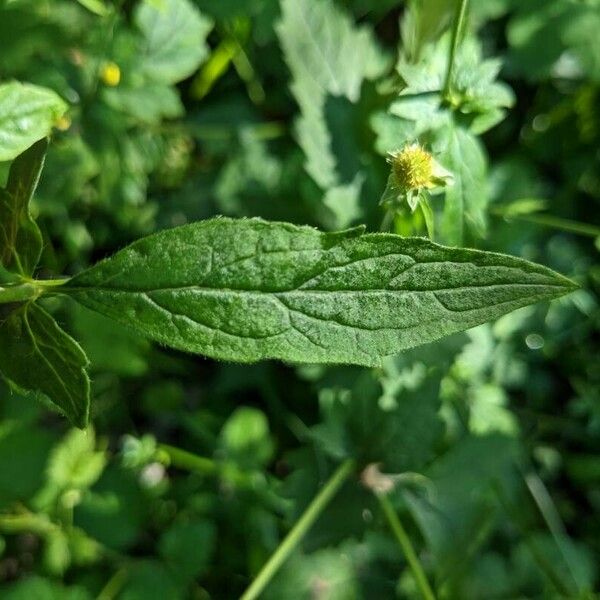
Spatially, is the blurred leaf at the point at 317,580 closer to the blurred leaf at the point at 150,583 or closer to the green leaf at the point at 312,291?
the blurred leaf at the point at 150,583

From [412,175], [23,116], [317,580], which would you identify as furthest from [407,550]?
[23,116]

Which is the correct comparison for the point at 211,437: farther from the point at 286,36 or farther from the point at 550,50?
the point at 550,50

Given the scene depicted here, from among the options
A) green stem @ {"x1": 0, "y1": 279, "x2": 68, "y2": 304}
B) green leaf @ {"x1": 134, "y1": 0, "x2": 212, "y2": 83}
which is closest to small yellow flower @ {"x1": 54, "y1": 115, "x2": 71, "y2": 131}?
green leaf @ {"x1": 134, "y1": 0, "x2": 212, "y2": 83}

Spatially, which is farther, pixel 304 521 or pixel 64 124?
pixel 64 124

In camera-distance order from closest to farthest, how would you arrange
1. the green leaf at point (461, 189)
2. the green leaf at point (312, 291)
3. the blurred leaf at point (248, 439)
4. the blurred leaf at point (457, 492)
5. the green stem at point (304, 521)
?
the green leaf at point (312, 291)
the green leaf at point (461, 189)
the green stem at point (304, 521)
the blurred leaf at point (457, 492)
the blurred leaf at point (248, 439)

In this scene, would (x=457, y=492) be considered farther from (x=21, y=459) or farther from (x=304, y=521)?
(x=21, y=459)

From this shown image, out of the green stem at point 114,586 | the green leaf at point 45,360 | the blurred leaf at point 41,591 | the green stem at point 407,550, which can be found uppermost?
the green leaf at point 45,360

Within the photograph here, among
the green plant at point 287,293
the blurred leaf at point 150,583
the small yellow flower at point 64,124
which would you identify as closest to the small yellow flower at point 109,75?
the small yellow flower at point 64,124
